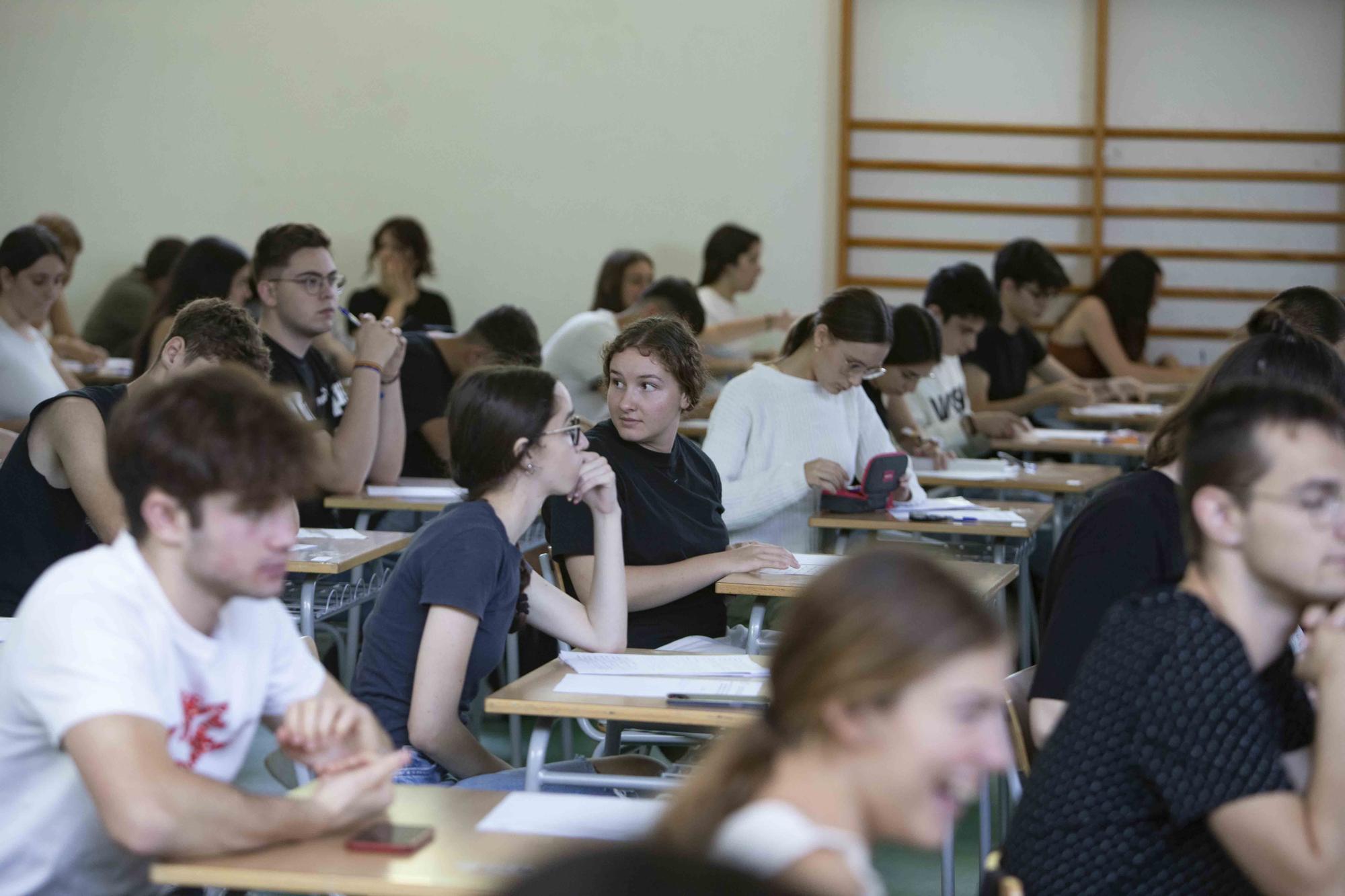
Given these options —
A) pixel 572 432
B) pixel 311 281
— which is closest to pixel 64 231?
pixel 311 281

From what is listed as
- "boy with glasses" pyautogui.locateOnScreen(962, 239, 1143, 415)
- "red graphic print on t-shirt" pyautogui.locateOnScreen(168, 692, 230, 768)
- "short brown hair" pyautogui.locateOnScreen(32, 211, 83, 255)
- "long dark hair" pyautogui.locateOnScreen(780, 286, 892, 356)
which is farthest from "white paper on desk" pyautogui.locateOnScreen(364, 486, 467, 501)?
"short brown hair" pyautogui.locateOnScreen(32, 211, 83, 255)

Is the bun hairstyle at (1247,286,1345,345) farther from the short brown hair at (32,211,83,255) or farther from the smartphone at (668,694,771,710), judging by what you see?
the short brown hair at (32,211,83,255)

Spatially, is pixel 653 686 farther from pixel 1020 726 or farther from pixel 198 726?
pixel 198 726

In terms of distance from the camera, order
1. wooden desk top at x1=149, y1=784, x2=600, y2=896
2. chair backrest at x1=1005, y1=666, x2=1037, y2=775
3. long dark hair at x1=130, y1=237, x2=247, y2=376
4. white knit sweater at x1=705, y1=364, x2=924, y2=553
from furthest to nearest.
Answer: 1. long dark hair at x1=130, y1=237, x2=247, y2=376
2. white knit sweater at x1=705, y1=364, x2=924, y2=553
3. chair backrest at x1=1005, y1=666, x2=1037, y2=775
4. wooden desk top at x1=149, y1=784, x2=600, y2=896

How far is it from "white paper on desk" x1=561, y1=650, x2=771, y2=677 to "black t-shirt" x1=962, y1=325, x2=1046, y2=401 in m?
3.83

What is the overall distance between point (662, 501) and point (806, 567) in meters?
0.34

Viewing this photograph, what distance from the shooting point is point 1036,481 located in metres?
4.56

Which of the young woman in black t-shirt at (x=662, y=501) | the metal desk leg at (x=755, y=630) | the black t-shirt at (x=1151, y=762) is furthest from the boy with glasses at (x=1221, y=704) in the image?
the young woman in black t-shirt at (x=662, y=501)

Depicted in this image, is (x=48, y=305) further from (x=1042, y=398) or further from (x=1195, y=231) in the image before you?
(x=1195, y=231)

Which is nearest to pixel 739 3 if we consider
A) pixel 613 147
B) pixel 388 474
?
pixel 613 147

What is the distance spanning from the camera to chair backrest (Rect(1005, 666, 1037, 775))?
1949 millimetres

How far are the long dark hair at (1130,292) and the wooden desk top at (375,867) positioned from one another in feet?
19.5

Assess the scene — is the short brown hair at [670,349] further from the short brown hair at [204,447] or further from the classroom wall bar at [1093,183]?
the classroom wall bar at [1093,183]

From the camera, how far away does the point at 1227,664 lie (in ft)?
4.82
